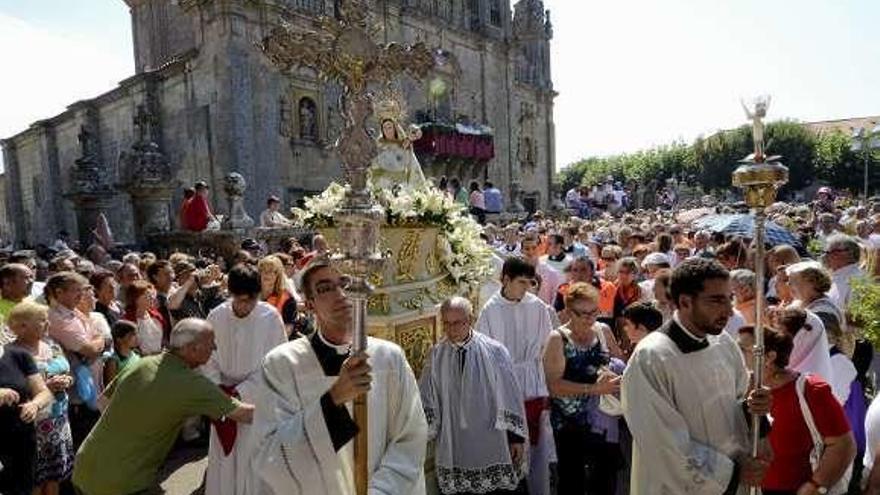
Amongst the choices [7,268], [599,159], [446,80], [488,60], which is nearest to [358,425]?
[7,268]

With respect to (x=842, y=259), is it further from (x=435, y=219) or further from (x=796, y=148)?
(x=796, y=148)

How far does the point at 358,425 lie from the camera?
116 inches

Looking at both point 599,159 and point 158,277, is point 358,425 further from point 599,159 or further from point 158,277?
point 599,159

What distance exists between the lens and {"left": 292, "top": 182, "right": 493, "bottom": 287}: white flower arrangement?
5.27 m

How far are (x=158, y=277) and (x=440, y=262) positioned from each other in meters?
3.62

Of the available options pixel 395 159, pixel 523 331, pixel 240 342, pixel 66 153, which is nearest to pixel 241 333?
pixel 240 342

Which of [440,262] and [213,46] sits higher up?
[213,46]

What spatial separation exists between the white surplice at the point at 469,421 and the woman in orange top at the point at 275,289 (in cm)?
240

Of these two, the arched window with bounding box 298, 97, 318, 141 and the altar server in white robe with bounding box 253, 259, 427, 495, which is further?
the arched window with bounding box 298, 97, 318, 141

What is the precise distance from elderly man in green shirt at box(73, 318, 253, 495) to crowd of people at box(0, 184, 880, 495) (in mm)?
11

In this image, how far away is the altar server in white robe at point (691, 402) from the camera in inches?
126

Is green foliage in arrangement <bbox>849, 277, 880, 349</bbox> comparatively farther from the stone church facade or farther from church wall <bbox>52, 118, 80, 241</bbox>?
church wall <bbox>52, 118, 80, 241</bbox>

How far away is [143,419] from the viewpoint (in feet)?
13.2

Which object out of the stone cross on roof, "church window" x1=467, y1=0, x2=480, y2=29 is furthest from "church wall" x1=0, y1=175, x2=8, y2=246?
the stone cross on roof
